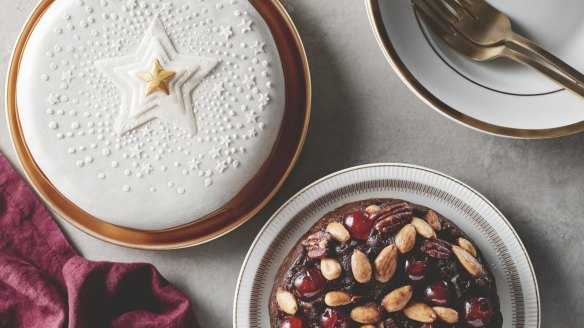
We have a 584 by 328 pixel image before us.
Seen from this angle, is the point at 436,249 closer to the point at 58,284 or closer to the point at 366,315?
the point at 366,315

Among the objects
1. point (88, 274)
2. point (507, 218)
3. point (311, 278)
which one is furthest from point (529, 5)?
point (88, 274)

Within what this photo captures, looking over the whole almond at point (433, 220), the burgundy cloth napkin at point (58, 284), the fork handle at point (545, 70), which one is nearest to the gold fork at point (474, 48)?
the fork handle at point (545, 70)

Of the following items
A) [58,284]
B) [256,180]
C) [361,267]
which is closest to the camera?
[361,267]

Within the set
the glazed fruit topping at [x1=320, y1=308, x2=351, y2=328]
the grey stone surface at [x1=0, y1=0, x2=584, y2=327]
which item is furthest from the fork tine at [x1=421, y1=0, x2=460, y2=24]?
the glazed fruit topping at [x1=320, y1=308, x2=351, y2=328]

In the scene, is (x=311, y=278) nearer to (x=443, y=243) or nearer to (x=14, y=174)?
(x=443, y=243)

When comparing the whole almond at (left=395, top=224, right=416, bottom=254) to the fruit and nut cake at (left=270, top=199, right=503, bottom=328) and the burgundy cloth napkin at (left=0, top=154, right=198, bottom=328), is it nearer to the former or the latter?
the fruit and nut cake at (left=270, top=199, right=503, bottom=328)

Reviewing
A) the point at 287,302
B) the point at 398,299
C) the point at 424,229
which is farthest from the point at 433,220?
the point at 287,302

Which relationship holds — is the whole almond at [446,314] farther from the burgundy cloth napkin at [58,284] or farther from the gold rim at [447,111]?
the burgundy cloth napkin at [58,284]
